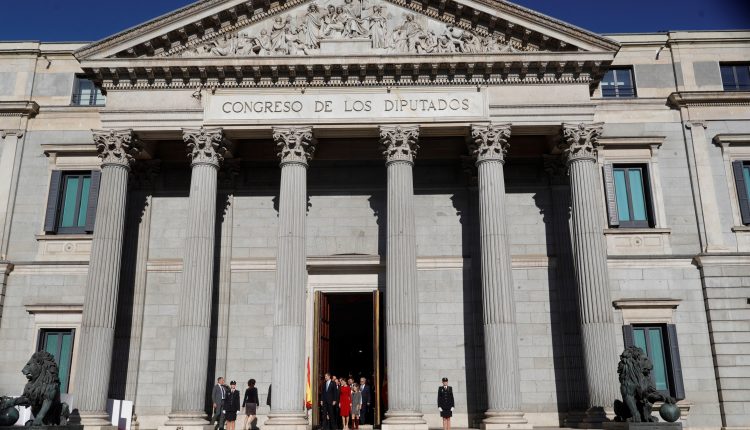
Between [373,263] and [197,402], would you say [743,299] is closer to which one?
[373,263]

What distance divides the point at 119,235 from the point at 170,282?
133 inches

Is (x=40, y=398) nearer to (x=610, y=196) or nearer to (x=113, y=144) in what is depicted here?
(x=113, y=144)

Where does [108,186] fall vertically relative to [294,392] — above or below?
above

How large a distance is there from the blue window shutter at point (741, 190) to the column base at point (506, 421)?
40.2 feet

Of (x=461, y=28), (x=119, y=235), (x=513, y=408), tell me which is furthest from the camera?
(x=461, y=28)

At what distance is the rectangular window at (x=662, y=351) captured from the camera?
933 inches

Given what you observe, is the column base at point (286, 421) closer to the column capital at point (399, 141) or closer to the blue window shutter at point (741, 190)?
the column capital at point (399, 141)

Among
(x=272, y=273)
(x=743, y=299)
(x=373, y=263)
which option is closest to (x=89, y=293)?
(x=272, y=273)

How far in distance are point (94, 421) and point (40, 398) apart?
12.7 feet

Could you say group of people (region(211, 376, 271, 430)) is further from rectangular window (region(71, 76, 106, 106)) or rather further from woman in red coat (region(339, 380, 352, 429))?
rectangular window (region(71, 76, 106, 106))

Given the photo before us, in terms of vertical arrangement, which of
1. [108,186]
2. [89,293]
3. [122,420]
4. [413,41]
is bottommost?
[122,420]

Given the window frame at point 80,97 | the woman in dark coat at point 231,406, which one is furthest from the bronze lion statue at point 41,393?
the window frame at point 80,97

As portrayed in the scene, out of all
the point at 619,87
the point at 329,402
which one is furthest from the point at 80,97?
the point at 619,87

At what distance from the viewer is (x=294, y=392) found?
21.0 metres
